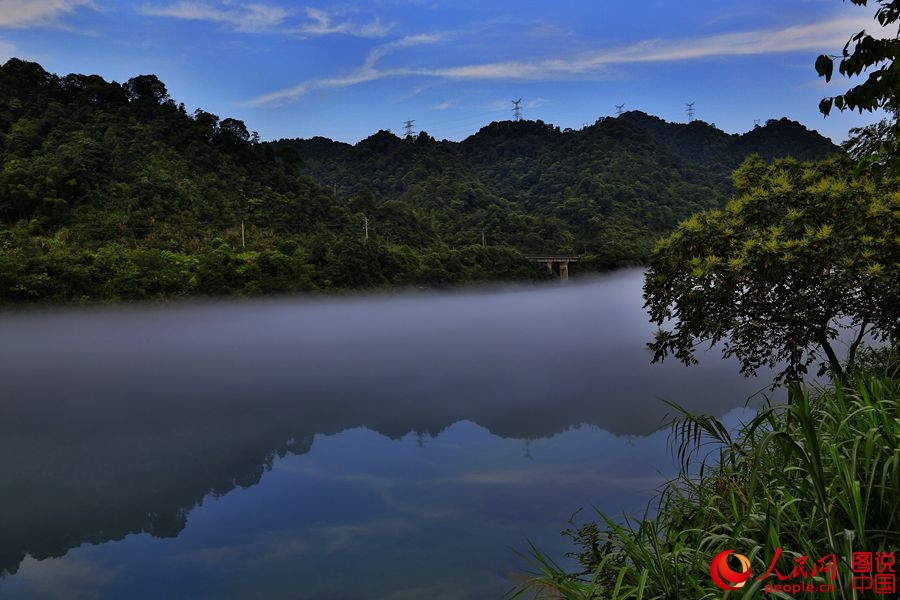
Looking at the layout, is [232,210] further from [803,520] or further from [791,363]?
[803,520]

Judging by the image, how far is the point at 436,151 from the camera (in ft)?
309

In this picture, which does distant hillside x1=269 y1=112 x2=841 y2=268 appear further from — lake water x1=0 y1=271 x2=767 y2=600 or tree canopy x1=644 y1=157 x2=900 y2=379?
tree canopy x1=644 y1=157 x2=900 y2=379

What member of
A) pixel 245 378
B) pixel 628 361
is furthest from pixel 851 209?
pixel 245 378

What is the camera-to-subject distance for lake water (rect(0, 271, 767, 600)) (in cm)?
946

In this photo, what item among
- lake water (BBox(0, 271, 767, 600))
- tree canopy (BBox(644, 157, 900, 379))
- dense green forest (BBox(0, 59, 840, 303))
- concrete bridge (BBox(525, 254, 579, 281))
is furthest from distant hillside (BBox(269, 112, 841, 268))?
tree canopy (BBox(644, 157, 900, 379))

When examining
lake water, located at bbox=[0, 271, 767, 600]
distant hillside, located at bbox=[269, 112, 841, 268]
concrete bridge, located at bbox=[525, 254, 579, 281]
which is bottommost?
lake water, located at bbox=[0, 271, 767, 600]

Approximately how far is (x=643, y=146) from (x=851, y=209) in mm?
94030

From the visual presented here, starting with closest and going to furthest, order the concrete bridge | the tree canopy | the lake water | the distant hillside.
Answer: the tree canopy → the lake water → the concrete bridge → the distant hillside

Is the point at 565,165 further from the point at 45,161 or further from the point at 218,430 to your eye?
the point at 218,430

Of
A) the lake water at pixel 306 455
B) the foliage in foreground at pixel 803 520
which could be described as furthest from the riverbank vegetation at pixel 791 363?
the lake water at pixel 306 455

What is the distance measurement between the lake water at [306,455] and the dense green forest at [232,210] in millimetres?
4713

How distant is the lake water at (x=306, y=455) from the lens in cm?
946

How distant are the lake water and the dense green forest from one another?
15.5 feet

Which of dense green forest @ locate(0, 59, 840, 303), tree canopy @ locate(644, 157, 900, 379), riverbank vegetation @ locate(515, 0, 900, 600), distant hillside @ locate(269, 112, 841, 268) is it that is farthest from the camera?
distant hillside @ locate(269, 112, 841, 268)
